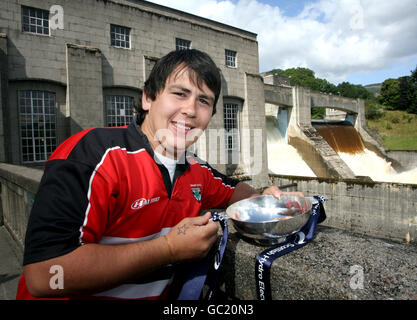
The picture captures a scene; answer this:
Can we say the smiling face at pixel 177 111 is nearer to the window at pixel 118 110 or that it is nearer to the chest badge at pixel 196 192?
the chest badge at pixel 196 192

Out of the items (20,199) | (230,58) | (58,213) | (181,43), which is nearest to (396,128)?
(230,58)

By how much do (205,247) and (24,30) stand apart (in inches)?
592

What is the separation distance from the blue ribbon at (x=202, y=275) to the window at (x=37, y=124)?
13888mm

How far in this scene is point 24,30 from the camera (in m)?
12.0

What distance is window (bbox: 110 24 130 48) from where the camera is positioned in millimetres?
14508

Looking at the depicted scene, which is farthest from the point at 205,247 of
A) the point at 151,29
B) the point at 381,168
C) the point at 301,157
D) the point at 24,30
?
the point at 381,168

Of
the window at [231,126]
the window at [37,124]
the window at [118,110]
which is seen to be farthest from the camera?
the window at [231,126]

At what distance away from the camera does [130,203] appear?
1.29 metres

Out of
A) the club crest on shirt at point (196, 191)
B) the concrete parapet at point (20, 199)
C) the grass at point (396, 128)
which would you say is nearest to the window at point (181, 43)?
the concrete parapet at point (20, 199)

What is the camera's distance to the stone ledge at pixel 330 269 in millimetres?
1127

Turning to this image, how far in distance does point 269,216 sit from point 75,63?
44.5 feet

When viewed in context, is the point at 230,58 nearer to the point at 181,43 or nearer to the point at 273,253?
the point at 181,43

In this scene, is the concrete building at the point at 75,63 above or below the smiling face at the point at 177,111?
above

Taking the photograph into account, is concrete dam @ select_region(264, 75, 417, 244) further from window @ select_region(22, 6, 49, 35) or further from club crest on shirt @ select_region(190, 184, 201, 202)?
window @ select_region(22, 6, 49, 35)
